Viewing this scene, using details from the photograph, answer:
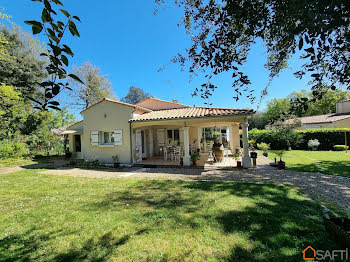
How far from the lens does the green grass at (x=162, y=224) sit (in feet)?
10.4

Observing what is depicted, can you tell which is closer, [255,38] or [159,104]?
[255,38]

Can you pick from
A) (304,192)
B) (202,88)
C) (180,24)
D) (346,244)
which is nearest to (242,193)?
(304,192)

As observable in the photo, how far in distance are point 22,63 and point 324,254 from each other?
28.7 metres

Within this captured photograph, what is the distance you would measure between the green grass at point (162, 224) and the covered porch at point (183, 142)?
4.72 metres

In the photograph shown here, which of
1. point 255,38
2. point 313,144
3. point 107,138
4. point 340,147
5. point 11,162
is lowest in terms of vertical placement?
point 11,162

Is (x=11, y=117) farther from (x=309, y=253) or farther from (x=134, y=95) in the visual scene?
(x=134, y=95)

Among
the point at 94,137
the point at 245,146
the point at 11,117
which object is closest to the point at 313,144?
the point at 245,146

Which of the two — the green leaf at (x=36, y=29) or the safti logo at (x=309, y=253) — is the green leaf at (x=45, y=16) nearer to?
the green leaf at (x=36, y=29)

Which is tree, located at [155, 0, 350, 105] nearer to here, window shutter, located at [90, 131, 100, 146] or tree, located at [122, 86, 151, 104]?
window shutter, located at [90, 131, 100, 146]

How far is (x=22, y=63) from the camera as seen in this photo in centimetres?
1936

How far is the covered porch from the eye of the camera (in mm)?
11289

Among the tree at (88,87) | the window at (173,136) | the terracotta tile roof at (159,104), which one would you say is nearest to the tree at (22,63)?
the tree at (88,87)

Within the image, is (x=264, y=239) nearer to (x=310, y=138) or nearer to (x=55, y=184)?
(x=55, y=184)

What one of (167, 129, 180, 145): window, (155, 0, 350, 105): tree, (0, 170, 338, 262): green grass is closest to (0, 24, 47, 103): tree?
(167, 129, 180, 145): window
